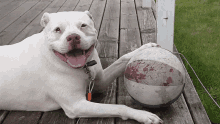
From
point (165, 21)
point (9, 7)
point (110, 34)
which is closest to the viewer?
point (165, 21)

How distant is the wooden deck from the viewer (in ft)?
6.38

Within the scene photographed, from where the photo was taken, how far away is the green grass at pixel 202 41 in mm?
2561

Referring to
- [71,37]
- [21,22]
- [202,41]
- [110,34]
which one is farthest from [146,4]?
[71,37]

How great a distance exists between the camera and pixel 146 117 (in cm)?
177

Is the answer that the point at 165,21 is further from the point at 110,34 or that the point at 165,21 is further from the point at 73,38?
the point at 73,38

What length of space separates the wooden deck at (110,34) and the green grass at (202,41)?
0.33m

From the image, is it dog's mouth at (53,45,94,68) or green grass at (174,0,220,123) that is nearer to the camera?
dog's mouth at (53,45,94,68)

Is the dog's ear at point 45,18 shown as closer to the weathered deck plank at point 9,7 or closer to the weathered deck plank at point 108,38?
the weathered deck plank at point 108,38

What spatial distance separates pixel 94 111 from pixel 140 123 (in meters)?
0.37

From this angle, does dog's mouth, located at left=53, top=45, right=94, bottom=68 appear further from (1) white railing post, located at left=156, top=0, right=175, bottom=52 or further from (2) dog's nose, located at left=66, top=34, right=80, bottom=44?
(1) white railing post, located at left=156, top=0, right=175, bottom=52

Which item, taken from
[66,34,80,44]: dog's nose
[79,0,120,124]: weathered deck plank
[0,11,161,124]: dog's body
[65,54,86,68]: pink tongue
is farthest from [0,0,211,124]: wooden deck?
[66,34,80,44]: dog's nose

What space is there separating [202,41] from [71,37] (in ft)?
8.58

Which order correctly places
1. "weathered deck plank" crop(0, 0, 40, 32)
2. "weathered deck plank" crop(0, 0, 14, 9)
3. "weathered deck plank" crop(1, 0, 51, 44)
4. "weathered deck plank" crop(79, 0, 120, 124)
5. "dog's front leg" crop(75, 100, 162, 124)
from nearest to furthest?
"dog's front leg" crop(75, 100, 162, 124)
"weathered deck plank" crop(79, 0, 120, 124)
"weathered deck plank" crop(1, 0, 51, 44)
"weathered deck plank" crop(0, 0, 40, 32)
"weathered deck plank" crop(0, 0, 14, 9)

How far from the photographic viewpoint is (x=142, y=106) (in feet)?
6.58
